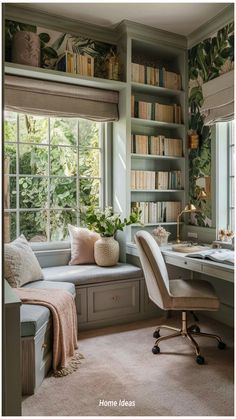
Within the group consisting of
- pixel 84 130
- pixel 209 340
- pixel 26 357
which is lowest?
pixel 209 340

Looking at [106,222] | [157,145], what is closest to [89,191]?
[106,222]

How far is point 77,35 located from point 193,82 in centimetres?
132

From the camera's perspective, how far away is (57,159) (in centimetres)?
341

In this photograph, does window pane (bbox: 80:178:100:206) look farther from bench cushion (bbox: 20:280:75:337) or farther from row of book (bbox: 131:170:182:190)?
bench cushion (bbox: 20:280:75:337)

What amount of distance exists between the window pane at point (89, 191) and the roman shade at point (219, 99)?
4.35ft

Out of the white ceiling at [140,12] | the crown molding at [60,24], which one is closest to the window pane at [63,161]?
the crown molding at [60,24]

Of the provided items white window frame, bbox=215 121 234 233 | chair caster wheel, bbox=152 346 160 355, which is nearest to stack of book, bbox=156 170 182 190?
white window frame, bbox=215 121 234 233

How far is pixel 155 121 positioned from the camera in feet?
11.7

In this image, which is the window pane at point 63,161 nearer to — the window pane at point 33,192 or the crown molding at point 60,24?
the window pane at point 33,192

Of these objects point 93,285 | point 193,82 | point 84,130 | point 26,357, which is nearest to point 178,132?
point 193,82

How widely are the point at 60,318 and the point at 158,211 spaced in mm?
1798

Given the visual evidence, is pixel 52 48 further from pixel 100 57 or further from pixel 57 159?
pixel 57 159

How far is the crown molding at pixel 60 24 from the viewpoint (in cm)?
302

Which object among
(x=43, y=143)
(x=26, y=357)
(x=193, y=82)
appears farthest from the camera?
(x=193, y=82)
